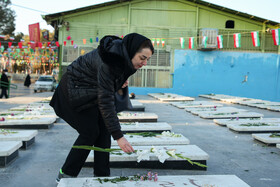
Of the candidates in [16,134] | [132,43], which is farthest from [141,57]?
[16,134]

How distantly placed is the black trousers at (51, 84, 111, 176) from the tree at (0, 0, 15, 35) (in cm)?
4065

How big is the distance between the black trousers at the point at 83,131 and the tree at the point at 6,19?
40649 mm

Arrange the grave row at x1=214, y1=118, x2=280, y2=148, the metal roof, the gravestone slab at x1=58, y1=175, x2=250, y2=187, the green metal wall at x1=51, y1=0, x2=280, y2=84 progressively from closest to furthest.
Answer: the gravestone slab at x1=58, y1=175, x2=250, y2=187 < the grave row at x1=214, y1=118, x2=280, y2=148 < the metal roof < the green metal wall at x1=51, y1=0, x2=280, y2=84

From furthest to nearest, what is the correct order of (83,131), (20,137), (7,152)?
1. (20,137)
2. (7,152)
3. (83,131)

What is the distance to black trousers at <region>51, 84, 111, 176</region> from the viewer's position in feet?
8.57

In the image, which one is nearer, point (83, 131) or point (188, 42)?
point (83, 131)

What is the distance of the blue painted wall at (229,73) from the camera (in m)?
20.3

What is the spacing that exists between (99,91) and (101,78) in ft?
0.35

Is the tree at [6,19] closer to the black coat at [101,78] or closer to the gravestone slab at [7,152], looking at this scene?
the gravestone slab at [7,152]

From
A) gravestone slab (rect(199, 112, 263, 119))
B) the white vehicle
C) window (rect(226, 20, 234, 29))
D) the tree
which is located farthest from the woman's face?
the tree

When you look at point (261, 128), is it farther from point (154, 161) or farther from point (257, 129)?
point (154, 161)

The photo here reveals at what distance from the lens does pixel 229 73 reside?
20344mm

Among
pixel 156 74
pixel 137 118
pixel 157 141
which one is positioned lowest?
pixel 137 118

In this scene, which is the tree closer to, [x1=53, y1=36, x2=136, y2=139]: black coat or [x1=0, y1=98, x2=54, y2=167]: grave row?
[x1=0, y1=98, x2=54, y2=167]: grave row
